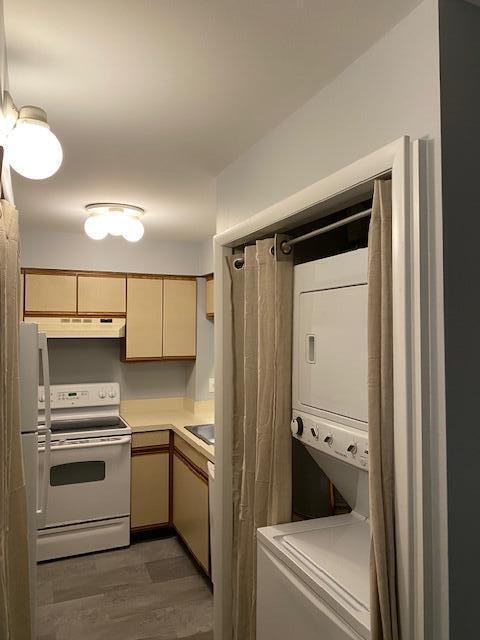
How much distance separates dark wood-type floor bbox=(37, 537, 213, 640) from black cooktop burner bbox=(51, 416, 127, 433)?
36.2 inches

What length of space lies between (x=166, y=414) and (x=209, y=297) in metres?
1.10

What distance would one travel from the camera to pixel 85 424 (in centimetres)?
386

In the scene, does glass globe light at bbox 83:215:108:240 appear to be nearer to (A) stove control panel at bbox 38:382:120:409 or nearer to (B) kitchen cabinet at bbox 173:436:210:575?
(A) stove control panel at bbox 38:382:120:409

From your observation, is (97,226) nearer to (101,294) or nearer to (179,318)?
(101,294)

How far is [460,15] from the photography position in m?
1.19

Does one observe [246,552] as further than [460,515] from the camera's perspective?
Yes

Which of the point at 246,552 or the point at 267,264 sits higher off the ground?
the point at 267,264

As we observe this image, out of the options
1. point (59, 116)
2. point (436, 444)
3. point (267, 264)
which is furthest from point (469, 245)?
point (59, 116)

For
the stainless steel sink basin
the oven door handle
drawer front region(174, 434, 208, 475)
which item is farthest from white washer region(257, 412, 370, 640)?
the oven door handle

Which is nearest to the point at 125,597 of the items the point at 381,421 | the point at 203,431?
the point at 203,431

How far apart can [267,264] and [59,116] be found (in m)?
0.98

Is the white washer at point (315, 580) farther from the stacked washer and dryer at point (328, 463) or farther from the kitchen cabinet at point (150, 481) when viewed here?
the kitchen cabinet at point (150, 481)

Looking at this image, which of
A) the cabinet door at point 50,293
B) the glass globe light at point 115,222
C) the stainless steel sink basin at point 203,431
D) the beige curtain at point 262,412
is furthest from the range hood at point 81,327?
the beige curtain at point 262,412

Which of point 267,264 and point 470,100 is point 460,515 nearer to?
point 470,100
